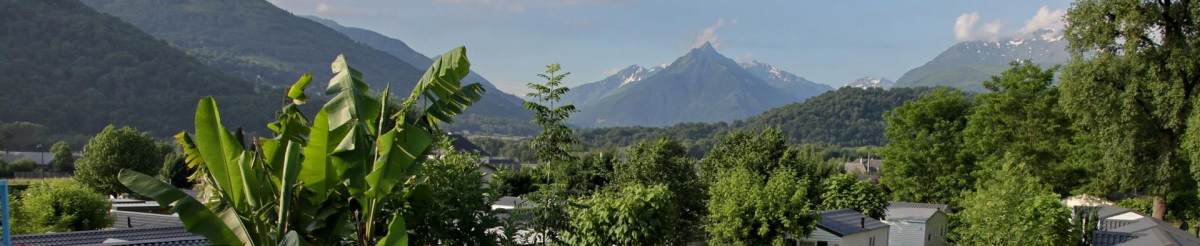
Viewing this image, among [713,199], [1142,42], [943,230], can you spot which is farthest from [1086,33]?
[713,199]

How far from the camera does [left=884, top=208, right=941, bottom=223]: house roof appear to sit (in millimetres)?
32688

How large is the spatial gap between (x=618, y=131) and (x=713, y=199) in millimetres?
156096

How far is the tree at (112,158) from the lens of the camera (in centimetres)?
4047

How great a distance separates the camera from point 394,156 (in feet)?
27.1

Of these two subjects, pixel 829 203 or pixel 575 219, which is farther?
pixel 829 203

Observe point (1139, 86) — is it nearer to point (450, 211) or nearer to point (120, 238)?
point (450, 211)

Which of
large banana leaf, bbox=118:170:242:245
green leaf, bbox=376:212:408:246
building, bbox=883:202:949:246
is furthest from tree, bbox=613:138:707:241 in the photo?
large banana leaf, bbox=118:170:242:245

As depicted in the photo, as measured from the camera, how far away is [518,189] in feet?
158

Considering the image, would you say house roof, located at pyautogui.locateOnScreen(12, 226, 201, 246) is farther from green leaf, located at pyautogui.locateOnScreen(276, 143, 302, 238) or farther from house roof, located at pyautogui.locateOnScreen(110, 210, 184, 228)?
green leaf, located at pyautogui.locateOnScreen(276, 143, 302, 238)

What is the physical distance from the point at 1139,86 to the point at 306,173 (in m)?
27.9

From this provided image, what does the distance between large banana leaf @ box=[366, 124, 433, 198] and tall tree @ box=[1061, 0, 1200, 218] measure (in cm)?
2507

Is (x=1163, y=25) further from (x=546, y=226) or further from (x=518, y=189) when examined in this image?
(x=518, y=189)

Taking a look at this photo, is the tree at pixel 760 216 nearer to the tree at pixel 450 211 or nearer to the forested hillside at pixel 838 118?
the tree at pixel 450 211

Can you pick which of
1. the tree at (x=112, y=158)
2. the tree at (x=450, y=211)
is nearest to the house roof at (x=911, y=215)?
the tree at (x=450, y=211)
